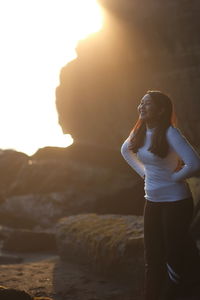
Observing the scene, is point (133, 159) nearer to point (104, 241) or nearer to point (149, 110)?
point (149, 110)

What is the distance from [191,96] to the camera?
21172mm

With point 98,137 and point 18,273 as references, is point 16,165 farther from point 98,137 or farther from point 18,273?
point 18,273

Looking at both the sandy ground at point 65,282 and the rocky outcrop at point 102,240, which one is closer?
the sandy ground at point 65,282

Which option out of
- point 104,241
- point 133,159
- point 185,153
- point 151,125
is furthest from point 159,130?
point 104,241

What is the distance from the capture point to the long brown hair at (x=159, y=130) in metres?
4.87

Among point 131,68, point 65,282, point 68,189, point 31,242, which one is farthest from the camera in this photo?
point 131,68

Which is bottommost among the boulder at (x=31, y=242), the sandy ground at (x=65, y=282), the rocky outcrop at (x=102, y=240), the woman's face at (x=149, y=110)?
the sandy ground at (x=65, y=282)

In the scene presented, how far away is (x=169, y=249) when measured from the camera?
4.94 meters

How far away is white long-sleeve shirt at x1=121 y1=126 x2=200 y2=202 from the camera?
15.7ft

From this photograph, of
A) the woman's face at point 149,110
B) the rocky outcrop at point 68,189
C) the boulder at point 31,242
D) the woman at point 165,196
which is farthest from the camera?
the rocky outcrop at point 68,189

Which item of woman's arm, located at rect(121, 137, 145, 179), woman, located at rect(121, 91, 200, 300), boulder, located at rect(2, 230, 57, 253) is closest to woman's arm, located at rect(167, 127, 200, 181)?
woman, located at rect(121, 91, 200, 300)

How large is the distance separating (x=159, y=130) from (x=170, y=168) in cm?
42

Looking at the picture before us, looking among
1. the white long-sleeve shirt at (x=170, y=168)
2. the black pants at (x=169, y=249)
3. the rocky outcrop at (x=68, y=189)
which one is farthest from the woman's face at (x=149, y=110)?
the rocky outcrop at (x=68, y=189)

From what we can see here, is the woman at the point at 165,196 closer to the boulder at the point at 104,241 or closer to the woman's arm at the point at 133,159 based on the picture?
the woman's arm at the point at 133,159
